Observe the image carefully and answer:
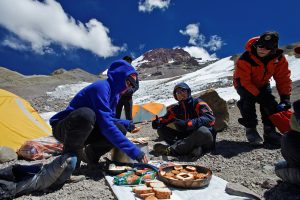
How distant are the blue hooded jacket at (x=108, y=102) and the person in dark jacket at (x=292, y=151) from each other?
1.46 metres

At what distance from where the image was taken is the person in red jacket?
5.68m

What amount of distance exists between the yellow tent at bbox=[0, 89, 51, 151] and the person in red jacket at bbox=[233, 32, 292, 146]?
3808 millimetres

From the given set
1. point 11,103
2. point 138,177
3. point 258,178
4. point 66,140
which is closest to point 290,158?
point 258,178

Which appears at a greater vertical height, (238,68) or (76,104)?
(238,68)

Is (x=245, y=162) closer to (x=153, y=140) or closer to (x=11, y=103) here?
(x=153, y=140)

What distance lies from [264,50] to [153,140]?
2758 millimetres

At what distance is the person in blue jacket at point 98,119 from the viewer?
3693 millimetres

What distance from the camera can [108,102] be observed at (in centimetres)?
389

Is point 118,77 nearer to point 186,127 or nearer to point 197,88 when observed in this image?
point 186,127

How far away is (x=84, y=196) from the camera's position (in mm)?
3354

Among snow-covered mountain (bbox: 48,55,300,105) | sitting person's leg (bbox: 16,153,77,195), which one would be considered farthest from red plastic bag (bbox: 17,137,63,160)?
snow-covered mountain (bbox: 48,55,300,105)

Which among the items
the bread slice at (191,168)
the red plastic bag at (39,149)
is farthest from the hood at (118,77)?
the red plastic bag at (39,149)

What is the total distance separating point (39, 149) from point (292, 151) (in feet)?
12.2

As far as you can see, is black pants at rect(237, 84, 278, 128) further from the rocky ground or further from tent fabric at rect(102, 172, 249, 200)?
tent fabric at rect(102, 172, 249, 200)
